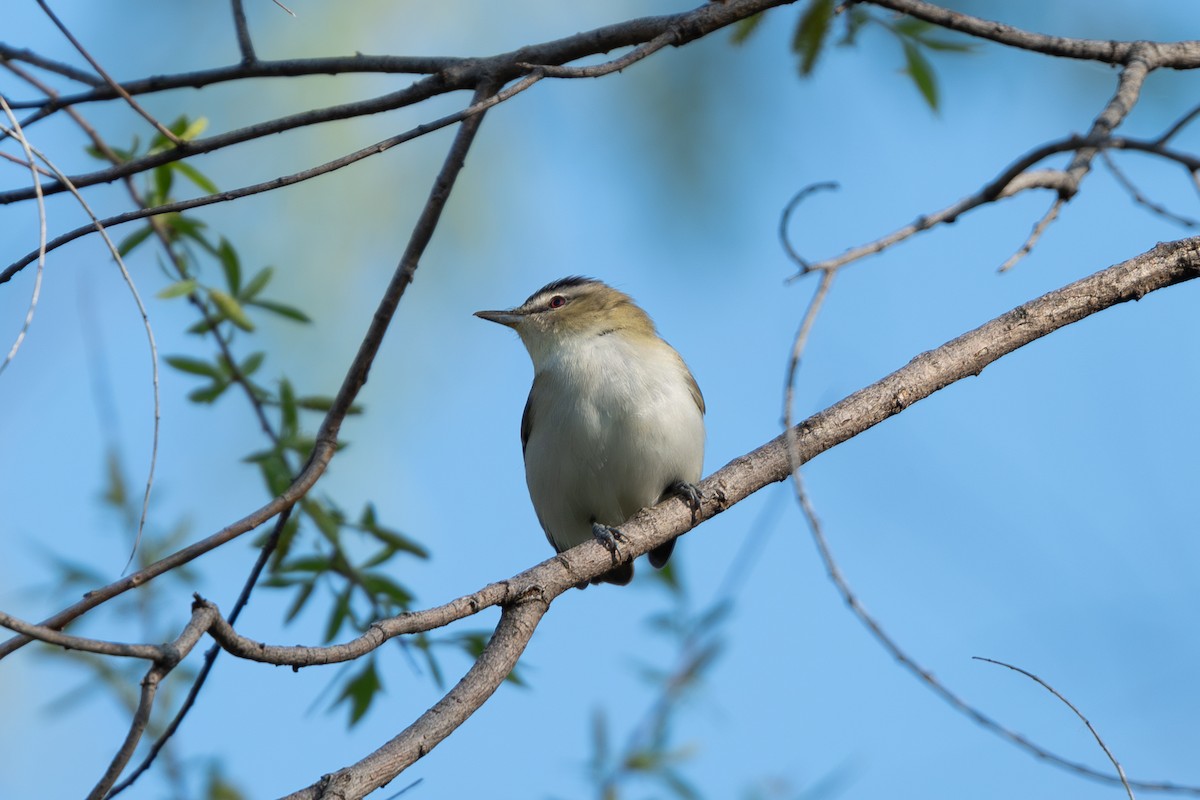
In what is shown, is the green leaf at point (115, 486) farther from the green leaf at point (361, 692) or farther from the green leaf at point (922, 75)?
the green leaf at point (922, 75)

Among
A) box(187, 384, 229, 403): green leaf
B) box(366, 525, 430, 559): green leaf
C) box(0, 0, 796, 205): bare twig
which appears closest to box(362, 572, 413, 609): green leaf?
box(366, 525, 430, 559): green leaf

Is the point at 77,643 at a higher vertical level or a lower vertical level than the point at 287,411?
lower

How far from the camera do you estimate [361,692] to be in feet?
16.9

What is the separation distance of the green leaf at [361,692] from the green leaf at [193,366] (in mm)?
1585

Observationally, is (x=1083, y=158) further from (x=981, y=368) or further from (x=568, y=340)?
(x=568, y=340)

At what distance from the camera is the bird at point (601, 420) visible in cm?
661

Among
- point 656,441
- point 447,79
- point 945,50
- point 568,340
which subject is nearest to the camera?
point 447,79

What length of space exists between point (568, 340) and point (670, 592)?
206 cm

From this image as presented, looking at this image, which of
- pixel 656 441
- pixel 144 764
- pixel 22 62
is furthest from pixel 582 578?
pixel 22 62

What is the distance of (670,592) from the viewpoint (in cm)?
573

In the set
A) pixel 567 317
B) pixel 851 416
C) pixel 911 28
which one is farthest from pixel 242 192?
pixel 567 317

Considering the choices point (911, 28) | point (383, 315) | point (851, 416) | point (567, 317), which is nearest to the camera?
point (851, 416)

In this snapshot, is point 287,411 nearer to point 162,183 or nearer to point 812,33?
point 162,183

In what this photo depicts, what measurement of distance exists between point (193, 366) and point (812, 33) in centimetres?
318
